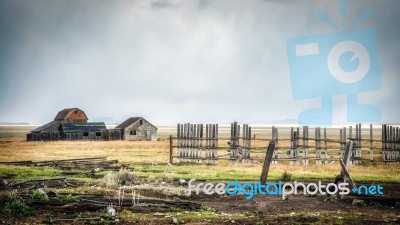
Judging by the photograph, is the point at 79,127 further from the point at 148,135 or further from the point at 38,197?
the point at 38,197

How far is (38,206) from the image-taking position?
1109 centimetres

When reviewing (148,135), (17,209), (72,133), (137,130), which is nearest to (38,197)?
(17,209)

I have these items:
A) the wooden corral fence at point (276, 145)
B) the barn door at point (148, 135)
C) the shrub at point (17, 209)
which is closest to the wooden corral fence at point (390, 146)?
the wooden corral fence at point (276, 145)

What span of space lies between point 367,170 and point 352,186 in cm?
1149

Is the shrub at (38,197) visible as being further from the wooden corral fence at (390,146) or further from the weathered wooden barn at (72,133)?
the weathered wooden barn at (72,133)

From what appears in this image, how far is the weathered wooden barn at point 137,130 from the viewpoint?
71.9 metres

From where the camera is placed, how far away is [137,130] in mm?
72938

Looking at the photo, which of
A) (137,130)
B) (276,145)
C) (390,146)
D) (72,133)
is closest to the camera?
(390,146)

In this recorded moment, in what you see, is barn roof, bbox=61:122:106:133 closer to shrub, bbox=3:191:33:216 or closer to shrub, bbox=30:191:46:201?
shrub, bbox=30:191:46:201

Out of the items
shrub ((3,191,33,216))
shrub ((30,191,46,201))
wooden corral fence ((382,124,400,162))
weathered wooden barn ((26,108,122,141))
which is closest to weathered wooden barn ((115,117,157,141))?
weathered wooden barn ((26,108,122,141))

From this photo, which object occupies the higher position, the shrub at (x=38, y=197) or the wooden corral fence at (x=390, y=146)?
the wooden corral fence at (x=390, y=146)

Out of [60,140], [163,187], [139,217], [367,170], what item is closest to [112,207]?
[139,217]

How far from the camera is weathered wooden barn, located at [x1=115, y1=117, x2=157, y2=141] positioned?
7194 centimetres

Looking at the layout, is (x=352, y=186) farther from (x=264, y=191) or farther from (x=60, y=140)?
(x=60, y=140)
